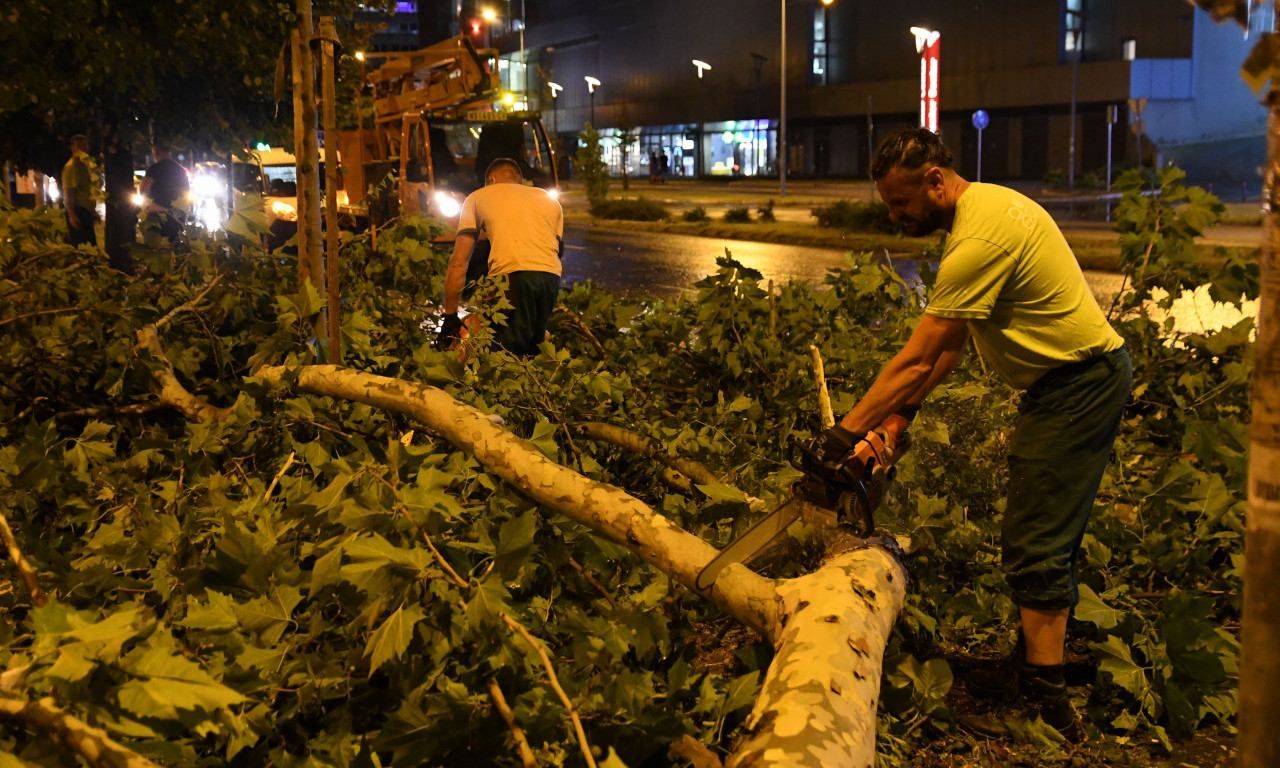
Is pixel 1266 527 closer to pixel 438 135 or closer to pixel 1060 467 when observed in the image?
pixel 1060 467

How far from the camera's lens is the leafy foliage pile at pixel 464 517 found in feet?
7.91

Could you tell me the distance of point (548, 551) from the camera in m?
3.26

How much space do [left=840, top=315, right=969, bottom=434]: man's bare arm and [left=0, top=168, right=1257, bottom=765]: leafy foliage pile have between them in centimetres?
63

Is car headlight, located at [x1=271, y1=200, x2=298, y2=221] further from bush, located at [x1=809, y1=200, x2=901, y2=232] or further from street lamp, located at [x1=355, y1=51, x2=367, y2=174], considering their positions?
bush, located at [x1=809, y1=200, x2=901, y2=232]

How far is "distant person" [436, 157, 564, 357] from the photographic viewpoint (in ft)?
19.0

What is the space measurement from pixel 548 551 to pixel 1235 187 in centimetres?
3956

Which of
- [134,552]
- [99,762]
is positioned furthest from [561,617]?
[99,762]

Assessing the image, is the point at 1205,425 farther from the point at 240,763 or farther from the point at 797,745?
the point at 240,763

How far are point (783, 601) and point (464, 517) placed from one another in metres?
1.12

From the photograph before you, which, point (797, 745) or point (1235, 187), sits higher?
point (1235, 187)

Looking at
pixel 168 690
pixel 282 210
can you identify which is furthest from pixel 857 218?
pixel 168 690

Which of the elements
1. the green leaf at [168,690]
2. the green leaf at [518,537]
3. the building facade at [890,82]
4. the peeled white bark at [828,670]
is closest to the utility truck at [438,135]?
the green leaf at [518,537]

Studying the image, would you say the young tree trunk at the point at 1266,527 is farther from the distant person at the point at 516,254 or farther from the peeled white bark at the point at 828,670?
the distant person at the point at 516,254

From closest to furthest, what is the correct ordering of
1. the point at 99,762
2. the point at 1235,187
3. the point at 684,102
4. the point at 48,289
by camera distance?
1. the point at 99,762
2. the point at 48,289
3. the point at 1235,187
4. the point at 684,102
